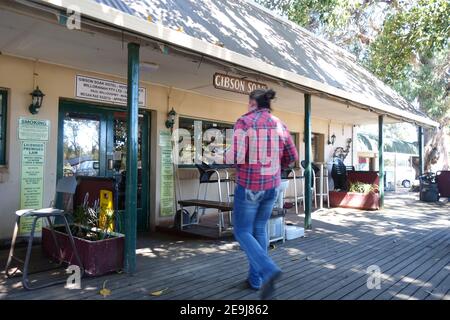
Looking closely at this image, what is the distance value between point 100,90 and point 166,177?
194cm

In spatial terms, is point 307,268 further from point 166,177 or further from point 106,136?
point 106,136

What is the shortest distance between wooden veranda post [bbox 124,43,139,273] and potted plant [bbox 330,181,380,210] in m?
6.83

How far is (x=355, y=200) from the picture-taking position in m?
9.75

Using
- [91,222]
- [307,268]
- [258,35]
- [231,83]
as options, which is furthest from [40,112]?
[307,268]

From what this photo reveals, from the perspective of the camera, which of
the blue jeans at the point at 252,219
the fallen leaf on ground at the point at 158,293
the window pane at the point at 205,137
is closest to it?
the blue jeans at the point at 252,219

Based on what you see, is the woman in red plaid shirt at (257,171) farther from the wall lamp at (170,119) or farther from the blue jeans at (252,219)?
the wall lamp at (170,119)

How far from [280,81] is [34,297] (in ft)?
13.9

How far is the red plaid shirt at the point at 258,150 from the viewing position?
3.37 meters

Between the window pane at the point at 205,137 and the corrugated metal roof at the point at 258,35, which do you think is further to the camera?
the window pane at the point at 205,137

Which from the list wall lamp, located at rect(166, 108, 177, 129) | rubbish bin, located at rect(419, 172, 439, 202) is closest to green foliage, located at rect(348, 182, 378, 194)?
rubbish bin, located at rect(419, 172, 439, 202)

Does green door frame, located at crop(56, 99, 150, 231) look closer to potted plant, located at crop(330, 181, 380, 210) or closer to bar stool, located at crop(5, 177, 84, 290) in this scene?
bar stool, located at crop(5, 177, 84, 290)

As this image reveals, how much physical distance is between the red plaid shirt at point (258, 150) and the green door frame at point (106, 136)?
3.55m

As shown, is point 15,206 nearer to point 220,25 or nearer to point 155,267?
point 155,267

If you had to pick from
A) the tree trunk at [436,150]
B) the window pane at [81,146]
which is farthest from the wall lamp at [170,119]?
the tree trunk at [436,150]
